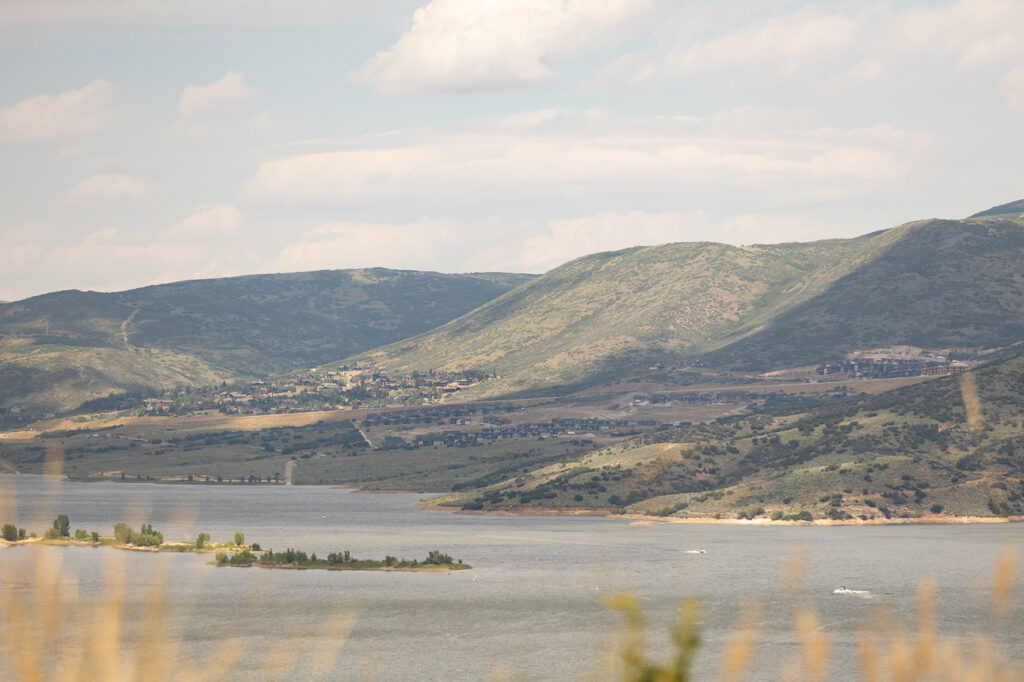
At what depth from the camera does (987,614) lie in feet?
412

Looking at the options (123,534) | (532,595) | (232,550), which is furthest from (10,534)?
(532,595)

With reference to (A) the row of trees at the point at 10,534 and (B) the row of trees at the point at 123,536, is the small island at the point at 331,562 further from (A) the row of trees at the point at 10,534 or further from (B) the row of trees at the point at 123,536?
(A) the row of trees at the point at 10,534

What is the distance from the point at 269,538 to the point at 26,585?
6271 cm

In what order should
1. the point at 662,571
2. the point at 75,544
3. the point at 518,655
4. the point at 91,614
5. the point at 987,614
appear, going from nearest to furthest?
the point at 518,655 → the point at 91,614 → the point at 987,614 → the point at 662,571 → the point at 75,544

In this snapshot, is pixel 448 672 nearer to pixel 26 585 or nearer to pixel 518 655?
pixel 518 655

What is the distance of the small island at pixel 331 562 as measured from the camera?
512 feet

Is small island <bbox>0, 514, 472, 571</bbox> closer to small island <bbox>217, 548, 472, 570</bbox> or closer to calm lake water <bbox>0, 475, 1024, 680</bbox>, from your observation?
small island <bbox>217, 548, 472, 570</bbox>

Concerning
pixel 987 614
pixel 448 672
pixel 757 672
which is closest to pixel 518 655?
pixel 448 672

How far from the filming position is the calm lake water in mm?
99500

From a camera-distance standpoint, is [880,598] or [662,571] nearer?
[880,598]

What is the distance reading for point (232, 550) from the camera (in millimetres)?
166250

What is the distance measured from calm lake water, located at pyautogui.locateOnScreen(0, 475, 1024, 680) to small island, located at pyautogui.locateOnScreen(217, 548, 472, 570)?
2559mm

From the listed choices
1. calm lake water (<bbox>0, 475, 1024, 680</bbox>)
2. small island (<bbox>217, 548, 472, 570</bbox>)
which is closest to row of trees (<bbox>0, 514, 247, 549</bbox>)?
calm lake water (<bbox>0, 475, 1024, 680</bbox>)

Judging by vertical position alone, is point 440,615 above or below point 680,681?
below
